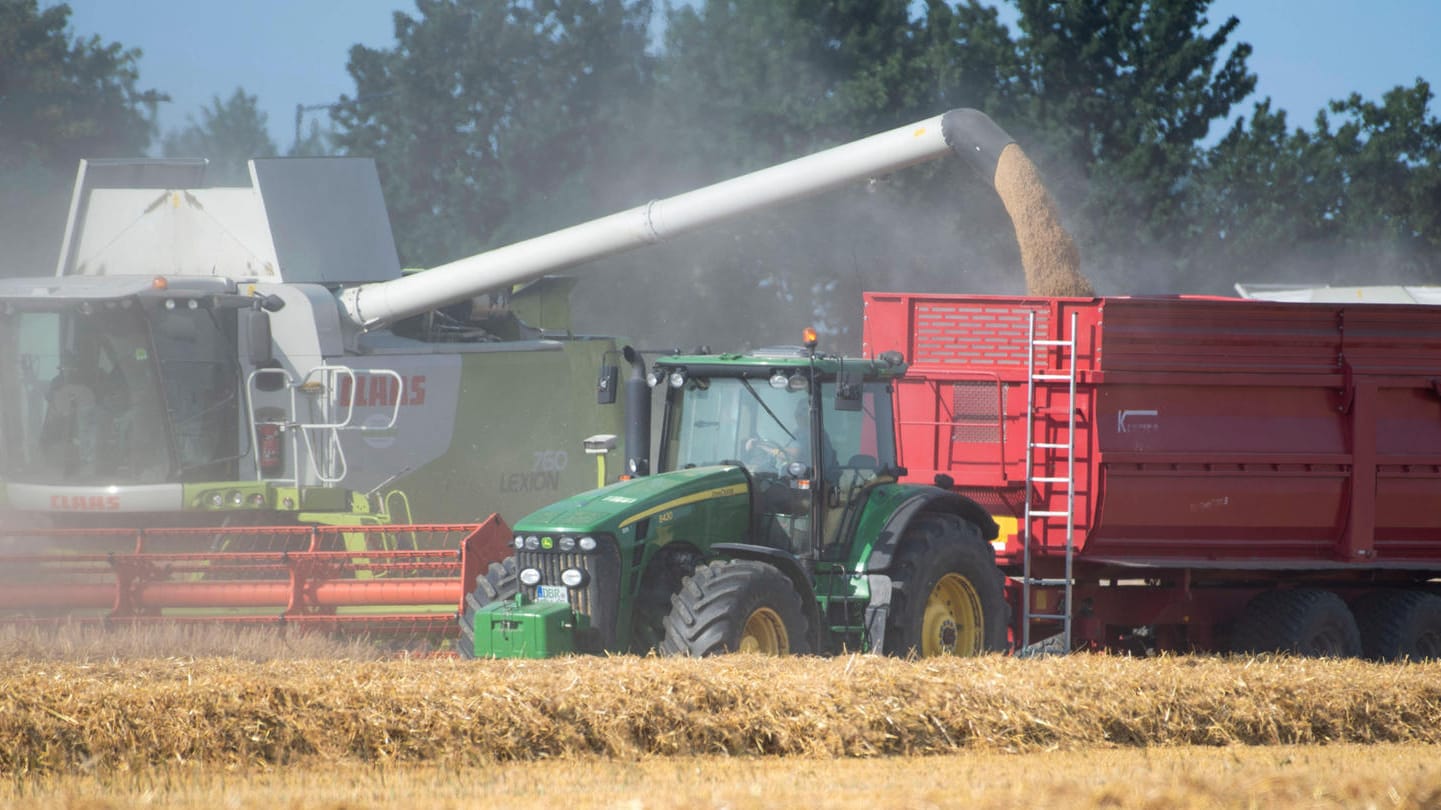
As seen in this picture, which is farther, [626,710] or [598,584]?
[598,584]

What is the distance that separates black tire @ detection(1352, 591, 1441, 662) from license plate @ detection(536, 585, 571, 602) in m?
5.57

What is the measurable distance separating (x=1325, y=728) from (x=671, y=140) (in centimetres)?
2990

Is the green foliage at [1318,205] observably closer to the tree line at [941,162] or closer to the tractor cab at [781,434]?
the tree line at [941,162]

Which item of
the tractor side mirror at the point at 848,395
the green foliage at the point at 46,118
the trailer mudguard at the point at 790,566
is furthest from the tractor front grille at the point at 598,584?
the green foliage at the point at 46,118

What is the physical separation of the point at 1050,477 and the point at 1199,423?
3.25 ft

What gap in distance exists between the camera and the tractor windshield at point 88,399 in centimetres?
1204

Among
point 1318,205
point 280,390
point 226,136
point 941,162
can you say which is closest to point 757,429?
point 280,390

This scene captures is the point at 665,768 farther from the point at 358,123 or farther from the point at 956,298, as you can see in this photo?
the point at 358,123

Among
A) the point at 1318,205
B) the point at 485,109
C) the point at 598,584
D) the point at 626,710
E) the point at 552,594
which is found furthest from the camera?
the point at 485,109

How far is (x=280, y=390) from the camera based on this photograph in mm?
12531

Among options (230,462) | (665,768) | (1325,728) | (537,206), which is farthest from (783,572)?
(537,206)

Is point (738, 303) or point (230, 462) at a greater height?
point (738, 303)

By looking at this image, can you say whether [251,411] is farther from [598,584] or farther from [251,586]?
[598,584]

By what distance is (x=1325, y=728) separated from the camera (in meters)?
8.02
